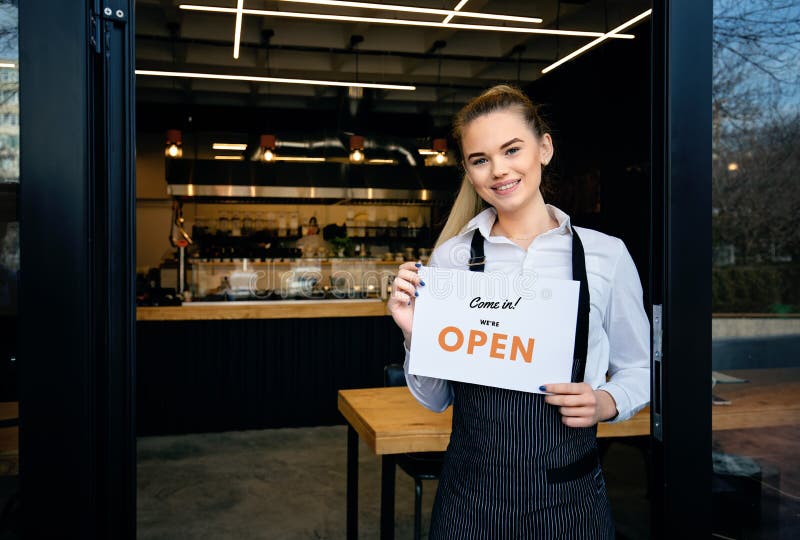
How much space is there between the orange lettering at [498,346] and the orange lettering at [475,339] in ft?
0.07

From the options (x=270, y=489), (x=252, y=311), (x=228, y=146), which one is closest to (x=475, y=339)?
(x=270, y=489)

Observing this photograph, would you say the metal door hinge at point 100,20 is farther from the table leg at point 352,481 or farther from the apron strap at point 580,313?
the table leg at point 352,481

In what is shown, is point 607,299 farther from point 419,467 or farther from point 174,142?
point 174,142

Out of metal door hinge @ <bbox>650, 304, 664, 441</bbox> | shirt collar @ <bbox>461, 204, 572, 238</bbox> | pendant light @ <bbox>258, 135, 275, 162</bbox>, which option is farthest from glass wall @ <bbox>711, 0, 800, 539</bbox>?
pendant light @ <bbox>258, 135, 275, 162</bbox>

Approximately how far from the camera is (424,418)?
2469mm

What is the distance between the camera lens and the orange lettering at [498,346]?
1408 mm

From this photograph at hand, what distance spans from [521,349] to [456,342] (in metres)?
0.14

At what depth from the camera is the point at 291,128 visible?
333 inches

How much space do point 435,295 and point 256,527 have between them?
2.76m

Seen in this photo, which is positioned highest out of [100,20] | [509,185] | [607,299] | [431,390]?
[100,20]

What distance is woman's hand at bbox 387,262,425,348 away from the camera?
4.73 feet

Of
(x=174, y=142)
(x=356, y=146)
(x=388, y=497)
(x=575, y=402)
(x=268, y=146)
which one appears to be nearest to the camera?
(x=575, y=402)

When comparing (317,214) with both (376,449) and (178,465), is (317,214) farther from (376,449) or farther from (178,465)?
(376,449)

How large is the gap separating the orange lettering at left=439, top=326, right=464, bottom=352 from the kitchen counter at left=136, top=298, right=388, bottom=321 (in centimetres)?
438
